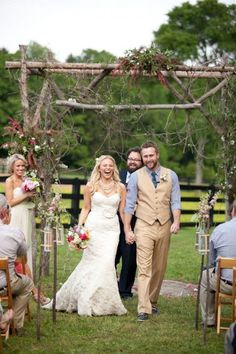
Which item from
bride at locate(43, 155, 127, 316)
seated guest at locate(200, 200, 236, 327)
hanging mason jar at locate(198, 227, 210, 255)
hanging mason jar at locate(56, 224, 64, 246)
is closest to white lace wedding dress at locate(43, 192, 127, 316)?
bride at locate(43, 155, 127, 316)

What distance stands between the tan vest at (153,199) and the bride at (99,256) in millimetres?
476

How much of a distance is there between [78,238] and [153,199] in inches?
38.2

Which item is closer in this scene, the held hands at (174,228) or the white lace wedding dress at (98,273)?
the held hands at (174,228)

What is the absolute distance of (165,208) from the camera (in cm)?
909

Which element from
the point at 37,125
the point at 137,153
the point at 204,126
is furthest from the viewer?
the point at 204,126

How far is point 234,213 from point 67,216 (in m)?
1.71

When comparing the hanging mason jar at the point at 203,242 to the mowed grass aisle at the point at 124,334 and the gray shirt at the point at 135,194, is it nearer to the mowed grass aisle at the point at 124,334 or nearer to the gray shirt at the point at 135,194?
the mowed grass aisle at the point at 124,334

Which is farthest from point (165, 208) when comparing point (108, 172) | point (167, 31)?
point (167, 31)

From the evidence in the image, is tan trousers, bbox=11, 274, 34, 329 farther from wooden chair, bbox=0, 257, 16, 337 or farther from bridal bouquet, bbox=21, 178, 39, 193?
bridal bouquet, bbox=21, 178, 39, 193

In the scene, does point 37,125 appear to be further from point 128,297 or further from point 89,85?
point 128,297

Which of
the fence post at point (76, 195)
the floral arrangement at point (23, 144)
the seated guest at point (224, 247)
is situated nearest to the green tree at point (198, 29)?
the fence post at point (76, 195)

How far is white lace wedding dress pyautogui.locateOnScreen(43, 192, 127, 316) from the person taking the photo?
914 cm

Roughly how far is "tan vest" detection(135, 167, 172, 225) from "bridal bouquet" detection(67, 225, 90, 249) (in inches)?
26.2

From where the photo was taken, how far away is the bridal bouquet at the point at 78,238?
29.3 ft
